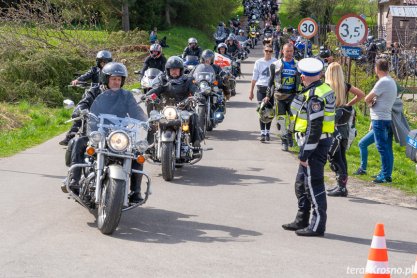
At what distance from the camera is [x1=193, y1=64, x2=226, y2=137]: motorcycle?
15.1 meters

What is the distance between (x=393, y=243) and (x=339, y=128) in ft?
10.1

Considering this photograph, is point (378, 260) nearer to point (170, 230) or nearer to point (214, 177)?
point (170, 230)

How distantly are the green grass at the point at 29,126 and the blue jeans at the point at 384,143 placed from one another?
6026 mm

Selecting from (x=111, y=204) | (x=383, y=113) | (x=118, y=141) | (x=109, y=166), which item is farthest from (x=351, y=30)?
(x=111, y=204)

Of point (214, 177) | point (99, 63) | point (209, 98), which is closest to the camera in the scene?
point (214, 177)

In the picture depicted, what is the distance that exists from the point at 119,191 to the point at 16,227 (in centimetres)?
129

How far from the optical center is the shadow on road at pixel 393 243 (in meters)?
8.52

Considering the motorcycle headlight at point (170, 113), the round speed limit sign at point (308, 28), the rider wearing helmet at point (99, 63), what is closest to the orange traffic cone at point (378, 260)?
the motorcycle headlight at point (170, 113)

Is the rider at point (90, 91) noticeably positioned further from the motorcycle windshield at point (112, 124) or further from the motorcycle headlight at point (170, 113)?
the motorcycle headlight at point (170, 113)

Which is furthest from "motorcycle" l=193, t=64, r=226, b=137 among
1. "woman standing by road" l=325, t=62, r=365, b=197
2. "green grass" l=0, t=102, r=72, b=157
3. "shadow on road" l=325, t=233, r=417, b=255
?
"shadow on road" l=325, t=233, r=417, b=255

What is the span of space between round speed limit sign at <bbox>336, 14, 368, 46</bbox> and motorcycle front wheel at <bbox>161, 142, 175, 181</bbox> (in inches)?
277

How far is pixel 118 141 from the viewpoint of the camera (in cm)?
864

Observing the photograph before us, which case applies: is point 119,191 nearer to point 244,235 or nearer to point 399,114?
point 244,235

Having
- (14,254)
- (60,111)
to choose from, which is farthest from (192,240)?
(60,111)
